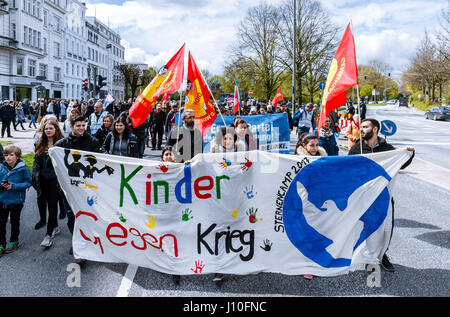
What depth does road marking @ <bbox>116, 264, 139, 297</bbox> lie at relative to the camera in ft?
12.6

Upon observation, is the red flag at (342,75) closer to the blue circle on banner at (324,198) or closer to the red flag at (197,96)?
the blue circle on banner at (324,198)

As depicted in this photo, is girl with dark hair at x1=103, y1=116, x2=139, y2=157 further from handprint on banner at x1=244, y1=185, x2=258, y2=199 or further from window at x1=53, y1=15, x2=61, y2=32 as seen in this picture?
window at x1=53, y1=15, x2=61, y2=32

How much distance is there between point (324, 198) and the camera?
14.0 feet

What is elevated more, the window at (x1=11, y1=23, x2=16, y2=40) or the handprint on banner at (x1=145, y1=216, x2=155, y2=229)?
the window at (x1=11, y1=23, x2=16, y2=40)

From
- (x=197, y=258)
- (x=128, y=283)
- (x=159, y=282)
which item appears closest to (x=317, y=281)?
(x=197, y=258)

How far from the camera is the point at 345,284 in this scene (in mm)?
4070

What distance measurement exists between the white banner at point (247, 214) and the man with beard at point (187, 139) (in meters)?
1.95

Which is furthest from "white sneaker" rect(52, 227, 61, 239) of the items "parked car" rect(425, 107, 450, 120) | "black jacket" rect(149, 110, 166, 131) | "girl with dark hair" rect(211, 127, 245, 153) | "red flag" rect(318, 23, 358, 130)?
"parked car" rect(425, 107, 450, 120)

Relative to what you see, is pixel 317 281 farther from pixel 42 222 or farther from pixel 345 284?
pixel 42 222

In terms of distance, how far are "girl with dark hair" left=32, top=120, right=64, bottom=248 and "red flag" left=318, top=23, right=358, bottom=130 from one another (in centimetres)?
381

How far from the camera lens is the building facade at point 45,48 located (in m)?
41.8

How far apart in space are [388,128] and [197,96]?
3.37 metres

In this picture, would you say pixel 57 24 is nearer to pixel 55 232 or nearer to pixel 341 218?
pixel 55 232

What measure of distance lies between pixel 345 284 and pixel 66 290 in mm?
2844
